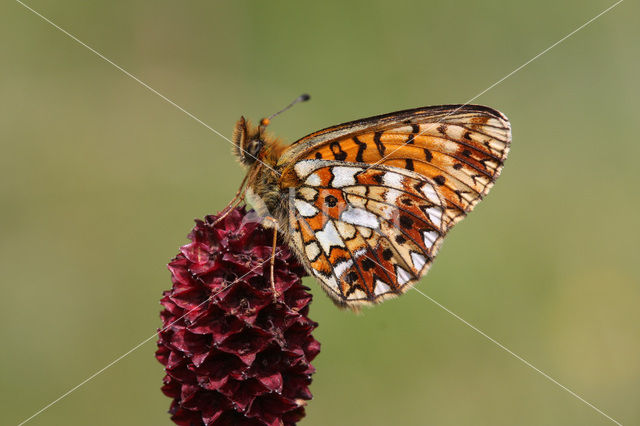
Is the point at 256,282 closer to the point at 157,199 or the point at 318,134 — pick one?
the point at 318,134

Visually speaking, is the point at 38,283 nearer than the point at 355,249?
No

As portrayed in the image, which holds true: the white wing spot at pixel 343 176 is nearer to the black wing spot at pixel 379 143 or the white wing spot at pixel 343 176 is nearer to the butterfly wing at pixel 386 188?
the butterfly wing at pixel 386 188

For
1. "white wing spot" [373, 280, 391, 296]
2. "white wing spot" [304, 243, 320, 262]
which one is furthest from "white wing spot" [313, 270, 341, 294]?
"white wing spot" [373, 280, 391, 296]

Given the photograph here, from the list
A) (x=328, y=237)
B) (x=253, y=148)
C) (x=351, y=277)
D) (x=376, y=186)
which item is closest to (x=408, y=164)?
(x=376, y=186)

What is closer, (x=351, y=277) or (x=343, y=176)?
(x=351, y=277)

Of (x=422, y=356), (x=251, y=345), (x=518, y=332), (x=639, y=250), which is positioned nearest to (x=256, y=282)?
(x=251, y=345)

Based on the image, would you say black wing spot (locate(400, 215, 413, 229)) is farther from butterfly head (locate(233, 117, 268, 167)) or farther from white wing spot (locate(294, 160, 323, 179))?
butterfly head (locate(233, 117, 268, 167))

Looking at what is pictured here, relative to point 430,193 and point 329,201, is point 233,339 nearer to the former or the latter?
point 329,201
